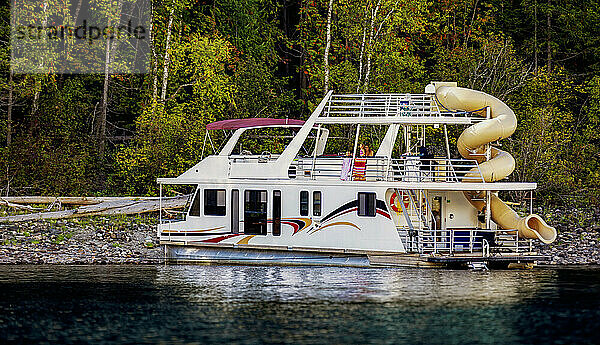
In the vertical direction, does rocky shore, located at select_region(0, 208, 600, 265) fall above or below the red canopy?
below

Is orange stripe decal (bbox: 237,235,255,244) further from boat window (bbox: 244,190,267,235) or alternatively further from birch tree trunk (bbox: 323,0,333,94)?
Result: birch tree trunk (bbox: 323,0,333,94)

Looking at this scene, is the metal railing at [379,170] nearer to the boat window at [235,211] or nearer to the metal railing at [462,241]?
the metal railing at [462,241]

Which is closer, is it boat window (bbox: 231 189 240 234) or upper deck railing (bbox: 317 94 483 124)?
upper deck railing (bbox: 317 94 483 124)

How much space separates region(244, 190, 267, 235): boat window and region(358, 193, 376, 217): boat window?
3.10 metres

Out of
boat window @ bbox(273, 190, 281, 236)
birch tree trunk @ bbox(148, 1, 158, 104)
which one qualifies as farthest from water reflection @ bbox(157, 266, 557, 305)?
birch tree trunk @ bbox(148, 1, 158, 104)

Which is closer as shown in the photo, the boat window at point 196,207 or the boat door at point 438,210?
the boat door at point 438,210

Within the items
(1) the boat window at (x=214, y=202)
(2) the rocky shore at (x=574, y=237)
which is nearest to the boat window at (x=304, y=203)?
(1) the boat window at (x=214, y=202)

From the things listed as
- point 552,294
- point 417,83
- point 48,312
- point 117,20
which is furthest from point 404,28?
point 48,312

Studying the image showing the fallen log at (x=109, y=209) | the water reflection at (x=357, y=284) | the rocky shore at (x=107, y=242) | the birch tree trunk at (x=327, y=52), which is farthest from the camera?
the birch tree trunk at (x=327, y=52)

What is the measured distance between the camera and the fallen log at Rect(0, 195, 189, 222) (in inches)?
1441

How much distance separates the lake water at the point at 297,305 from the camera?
19859 millimetres

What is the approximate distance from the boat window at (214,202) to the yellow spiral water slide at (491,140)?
7.33 meters

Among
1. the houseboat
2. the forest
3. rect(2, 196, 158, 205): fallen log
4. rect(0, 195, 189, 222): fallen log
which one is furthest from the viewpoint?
the forest

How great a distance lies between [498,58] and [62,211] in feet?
68.0
